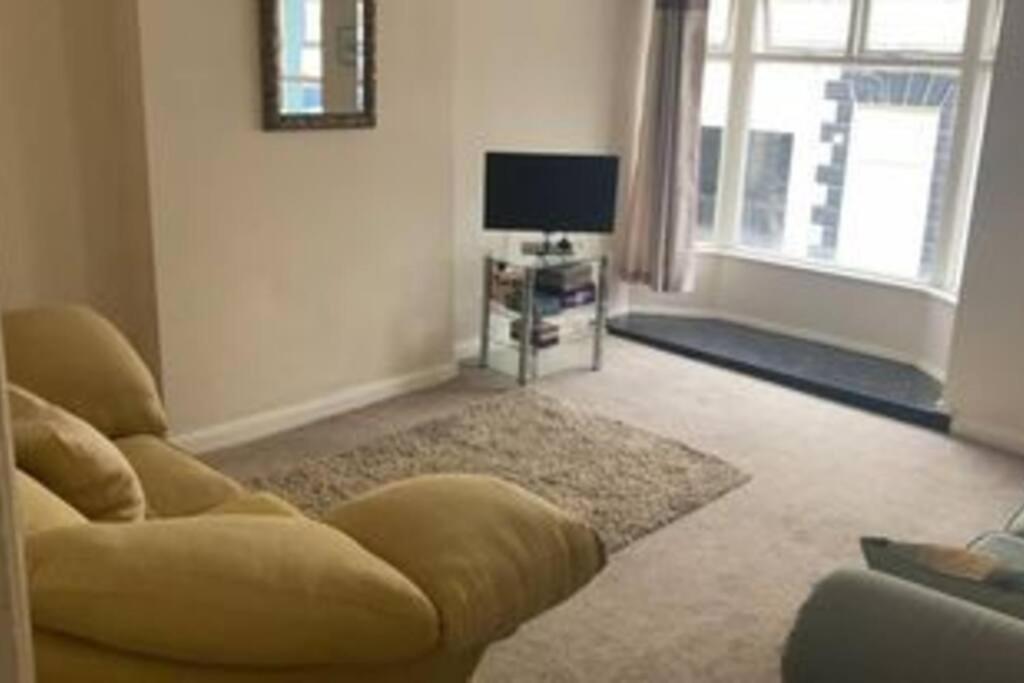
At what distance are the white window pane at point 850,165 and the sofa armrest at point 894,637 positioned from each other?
3.57m

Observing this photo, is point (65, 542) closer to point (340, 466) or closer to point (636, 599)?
point (636, 599)

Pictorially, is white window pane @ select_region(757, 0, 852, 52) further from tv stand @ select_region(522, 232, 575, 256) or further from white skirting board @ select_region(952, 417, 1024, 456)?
white skirting board @ select_region(952, 417, 1024, 456)

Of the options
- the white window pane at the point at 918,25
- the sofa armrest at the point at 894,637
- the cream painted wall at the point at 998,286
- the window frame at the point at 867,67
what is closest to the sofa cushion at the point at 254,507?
the sofa armrest at the point at 894,637

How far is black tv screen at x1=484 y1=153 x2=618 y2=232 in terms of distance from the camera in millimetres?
4379

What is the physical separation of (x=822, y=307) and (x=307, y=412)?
2.66m

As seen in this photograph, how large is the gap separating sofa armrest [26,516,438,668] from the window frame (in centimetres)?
361

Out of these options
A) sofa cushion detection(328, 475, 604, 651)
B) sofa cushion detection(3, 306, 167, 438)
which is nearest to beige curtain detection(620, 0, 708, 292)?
sofa cushion detection(3, 306, 167, 438)

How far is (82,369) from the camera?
250 centimetres

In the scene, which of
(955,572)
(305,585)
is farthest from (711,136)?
(305,585)

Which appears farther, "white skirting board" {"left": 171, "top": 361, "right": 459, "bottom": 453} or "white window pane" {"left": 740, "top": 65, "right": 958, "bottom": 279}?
"white window pane" {"left": 740, "top": 65, "right": 958, "bottom": 279}

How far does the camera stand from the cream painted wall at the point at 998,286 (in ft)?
12.2

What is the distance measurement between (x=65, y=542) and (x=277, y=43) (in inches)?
104

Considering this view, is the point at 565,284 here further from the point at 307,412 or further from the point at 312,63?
the point at 312,63

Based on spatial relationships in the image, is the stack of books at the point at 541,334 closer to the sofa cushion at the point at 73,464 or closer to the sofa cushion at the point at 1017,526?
the sofa cushion at the point at 1017,526
